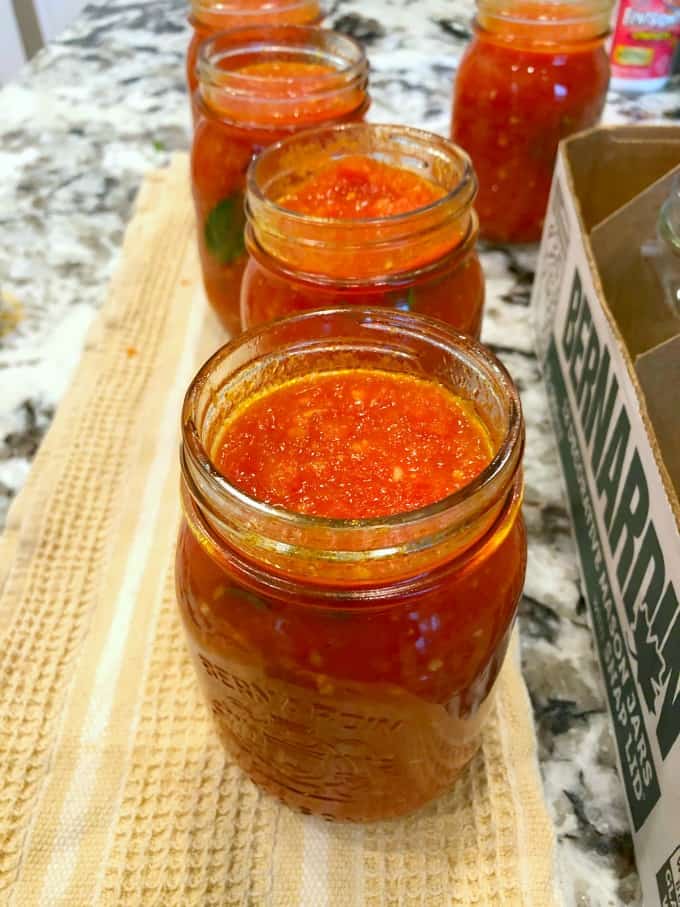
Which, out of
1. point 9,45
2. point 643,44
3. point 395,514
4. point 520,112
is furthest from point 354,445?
point 9,45

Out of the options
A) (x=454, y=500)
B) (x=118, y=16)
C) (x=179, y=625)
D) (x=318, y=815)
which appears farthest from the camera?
(x=118, y=16)

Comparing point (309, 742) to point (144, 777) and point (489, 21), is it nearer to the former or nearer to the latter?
point (144, 777)

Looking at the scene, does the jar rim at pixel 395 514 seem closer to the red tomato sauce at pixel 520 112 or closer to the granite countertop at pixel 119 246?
the granite countertop at pixel 119 246

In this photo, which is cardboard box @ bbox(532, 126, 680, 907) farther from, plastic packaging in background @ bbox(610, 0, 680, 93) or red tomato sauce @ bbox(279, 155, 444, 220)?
plastic packaging in background @ bbox(610, 0, 680, 93)

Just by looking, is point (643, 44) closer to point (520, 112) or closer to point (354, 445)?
point (520, 112)

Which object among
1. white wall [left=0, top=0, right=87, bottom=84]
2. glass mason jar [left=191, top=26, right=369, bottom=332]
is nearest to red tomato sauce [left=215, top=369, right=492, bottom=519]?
glass mason jar [left=191, top=26, right=369, bottom=332]

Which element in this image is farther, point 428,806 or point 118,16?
point 118,16

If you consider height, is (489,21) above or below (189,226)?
above

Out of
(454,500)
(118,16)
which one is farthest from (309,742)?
(118,16)

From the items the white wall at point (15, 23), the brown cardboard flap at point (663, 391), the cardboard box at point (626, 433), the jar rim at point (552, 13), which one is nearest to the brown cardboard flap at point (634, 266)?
the cardboard box at point (626, 433)
